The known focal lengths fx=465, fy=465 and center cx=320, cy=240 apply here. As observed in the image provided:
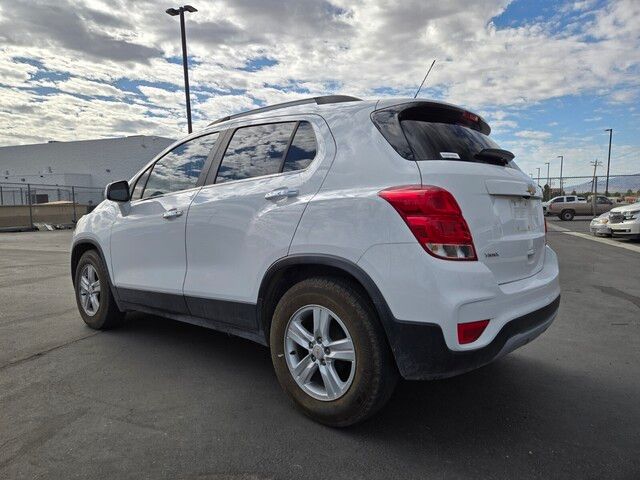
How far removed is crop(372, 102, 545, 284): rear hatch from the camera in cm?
249

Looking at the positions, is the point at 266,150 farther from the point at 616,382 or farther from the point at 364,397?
the point at 616,382

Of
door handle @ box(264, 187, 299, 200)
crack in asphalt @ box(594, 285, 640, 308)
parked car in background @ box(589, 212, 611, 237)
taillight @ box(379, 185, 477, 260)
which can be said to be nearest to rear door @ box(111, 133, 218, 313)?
door handle @ box(264, 187, 299, 200)

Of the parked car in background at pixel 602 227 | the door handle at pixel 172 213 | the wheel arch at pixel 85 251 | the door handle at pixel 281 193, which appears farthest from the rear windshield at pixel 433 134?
the parked car in background at pixel 602 227

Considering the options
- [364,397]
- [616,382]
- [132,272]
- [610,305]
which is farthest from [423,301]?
[610,305]

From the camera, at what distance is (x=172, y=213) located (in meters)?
3.72

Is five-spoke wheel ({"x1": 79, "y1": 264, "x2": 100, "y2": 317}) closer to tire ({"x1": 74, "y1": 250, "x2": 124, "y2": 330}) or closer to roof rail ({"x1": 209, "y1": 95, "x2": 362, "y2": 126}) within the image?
tire ({"x1": 74, "y1": 250, "x2": 124, "y2": 330})

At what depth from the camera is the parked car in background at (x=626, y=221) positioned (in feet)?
46.5

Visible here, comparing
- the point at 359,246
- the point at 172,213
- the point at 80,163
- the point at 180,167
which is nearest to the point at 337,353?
the point at 359,246

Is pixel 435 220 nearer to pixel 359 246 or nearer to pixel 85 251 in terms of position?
pixel 359 246

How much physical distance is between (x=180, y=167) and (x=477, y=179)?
2506mm

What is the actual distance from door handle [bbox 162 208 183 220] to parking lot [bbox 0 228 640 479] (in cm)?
121

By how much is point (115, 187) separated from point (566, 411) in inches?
157

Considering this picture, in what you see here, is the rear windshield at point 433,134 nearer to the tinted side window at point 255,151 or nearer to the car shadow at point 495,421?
the tinted side window at point 255,151

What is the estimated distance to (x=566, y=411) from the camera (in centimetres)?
297
